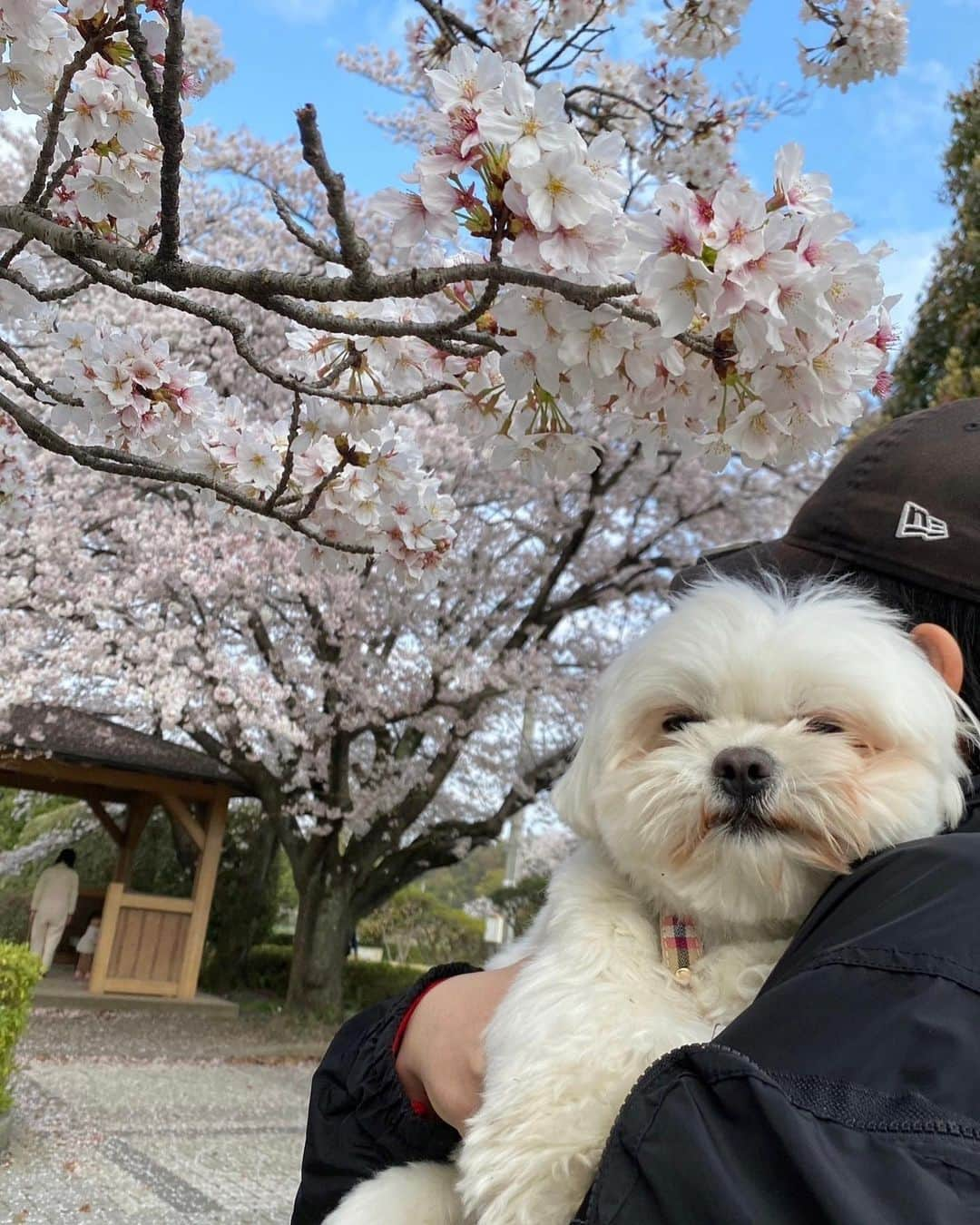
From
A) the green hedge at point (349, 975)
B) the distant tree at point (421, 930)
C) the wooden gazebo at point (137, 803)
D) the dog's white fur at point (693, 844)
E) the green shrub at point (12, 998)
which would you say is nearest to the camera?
the dog's white fur at point (693, 844)

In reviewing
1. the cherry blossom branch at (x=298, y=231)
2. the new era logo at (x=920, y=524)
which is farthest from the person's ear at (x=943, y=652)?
the cherry blossom branch at (x=298, y=231)

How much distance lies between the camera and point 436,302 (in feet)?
9.18

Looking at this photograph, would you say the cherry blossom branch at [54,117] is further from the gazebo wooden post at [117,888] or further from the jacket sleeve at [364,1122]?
the gazebo wooden post at [117,888]

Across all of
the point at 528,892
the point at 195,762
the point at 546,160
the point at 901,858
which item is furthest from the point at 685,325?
the point at 528,892

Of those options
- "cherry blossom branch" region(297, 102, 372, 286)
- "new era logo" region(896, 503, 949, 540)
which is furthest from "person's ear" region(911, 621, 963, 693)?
"cherry blossom branch" region(297, 102, 372, 286)

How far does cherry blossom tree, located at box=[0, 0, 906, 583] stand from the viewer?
1396mm

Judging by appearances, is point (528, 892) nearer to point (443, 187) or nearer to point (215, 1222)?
point (215, 1222)

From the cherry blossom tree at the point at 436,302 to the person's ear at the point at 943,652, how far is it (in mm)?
491

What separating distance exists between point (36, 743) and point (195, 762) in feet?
7.21

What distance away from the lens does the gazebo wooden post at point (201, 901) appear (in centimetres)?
1336

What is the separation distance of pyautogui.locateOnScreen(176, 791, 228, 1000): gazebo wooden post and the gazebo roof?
56cm

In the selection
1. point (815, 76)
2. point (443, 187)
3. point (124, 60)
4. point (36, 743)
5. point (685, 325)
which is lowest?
point (36, 743)

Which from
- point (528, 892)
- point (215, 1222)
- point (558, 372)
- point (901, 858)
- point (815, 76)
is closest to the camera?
point (901, 858)

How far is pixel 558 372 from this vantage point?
1681mm
